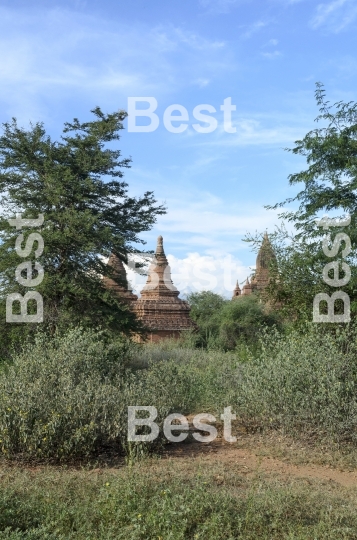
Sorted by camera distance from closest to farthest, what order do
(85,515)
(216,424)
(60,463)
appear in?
(85,515) → (60,463) → (216,424)

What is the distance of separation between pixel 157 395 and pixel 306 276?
398 cm

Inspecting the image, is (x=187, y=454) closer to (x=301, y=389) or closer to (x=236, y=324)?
(x=301, y=389)

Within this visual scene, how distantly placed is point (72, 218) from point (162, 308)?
12518 mm

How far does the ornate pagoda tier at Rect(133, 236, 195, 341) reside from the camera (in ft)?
79.7

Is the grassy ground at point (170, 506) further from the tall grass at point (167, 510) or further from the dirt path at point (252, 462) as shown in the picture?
the dirt path at point (252, 462)

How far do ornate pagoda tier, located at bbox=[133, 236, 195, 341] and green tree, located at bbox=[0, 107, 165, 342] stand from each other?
951 cm

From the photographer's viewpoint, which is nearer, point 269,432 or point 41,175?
point 269,432

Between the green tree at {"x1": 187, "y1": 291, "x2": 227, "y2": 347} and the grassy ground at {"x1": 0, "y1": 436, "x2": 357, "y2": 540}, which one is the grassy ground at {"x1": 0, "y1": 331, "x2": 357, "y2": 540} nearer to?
the grassy ground at {"x1": 0, "y1": 436, "x2": 357, "y2": 540}

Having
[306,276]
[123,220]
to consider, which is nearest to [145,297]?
[123,220]

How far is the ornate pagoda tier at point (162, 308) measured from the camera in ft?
79.7

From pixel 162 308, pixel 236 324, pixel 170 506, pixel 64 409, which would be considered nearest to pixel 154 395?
pixel 64 409

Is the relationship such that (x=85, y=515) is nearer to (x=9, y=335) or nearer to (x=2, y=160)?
(x=9, y=335)

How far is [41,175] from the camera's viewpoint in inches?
537

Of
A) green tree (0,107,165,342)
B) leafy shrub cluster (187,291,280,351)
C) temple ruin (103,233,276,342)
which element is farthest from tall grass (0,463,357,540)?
leafy shrub cluster (187,291,280,351)
